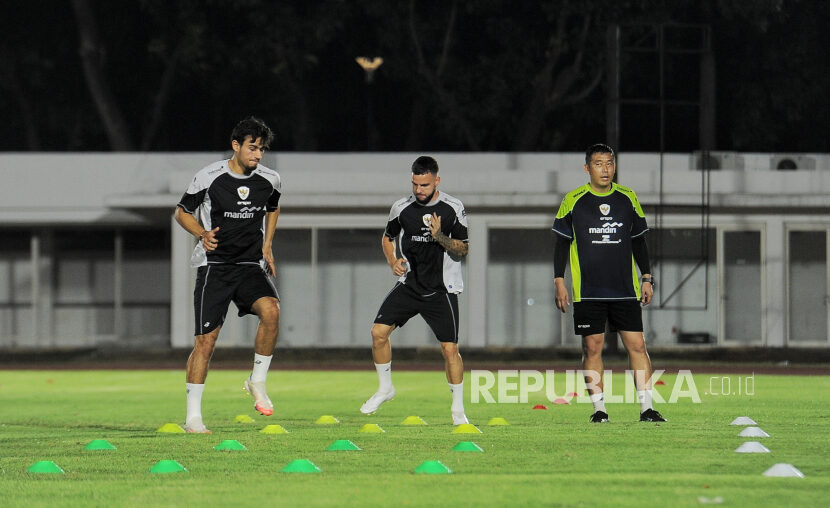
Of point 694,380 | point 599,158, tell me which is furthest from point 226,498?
point 694,380

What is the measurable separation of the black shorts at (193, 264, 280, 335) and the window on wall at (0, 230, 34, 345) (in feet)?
79.6

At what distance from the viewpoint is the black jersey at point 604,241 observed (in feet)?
35.5

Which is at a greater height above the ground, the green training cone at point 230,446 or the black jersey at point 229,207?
the black jersey at point 229,207

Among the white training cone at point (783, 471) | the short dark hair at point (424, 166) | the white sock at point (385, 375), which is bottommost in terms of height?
the white training cone at point (783, 471)

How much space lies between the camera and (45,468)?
25.9 ft

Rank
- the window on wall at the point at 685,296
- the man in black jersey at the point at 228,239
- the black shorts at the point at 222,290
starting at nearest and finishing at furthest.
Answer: the man in black jersey at the point at 228,239
the black shorts at the point at 222,290
the window on wall at the point at 685,296

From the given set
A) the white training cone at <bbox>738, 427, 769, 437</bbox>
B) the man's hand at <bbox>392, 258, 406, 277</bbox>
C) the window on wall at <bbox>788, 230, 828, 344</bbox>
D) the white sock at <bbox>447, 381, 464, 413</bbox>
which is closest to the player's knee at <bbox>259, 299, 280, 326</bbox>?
the man's hand at <bbox>392, 258, 406, 277</bbox>

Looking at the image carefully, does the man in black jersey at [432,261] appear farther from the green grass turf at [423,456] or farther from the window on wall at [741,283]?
the window on wall at [741,283]

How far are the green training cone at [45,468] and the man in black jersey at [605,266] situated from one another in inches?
159

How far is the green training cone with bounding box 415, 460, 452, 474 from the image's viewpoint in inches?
298

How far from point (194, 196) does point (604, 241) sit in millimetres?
2844

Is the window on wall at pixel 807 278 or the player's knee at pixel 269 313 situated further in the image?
the window on wall at pixel 807 278
